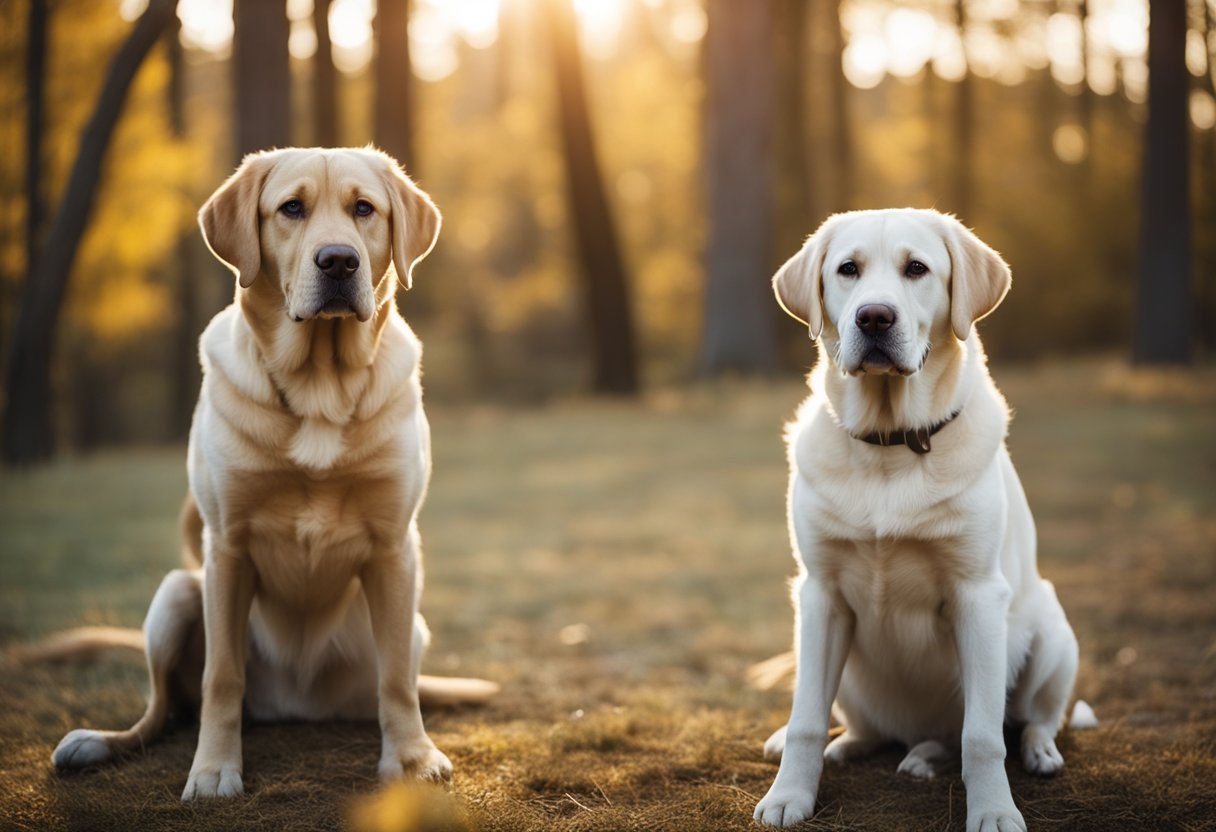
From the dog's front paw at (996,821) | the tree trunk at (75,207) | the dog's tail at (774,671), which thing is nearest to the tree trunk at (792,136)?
the tree trunk at (75,207)

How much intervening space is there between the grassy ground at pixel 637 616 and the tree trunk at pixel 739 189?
102cm

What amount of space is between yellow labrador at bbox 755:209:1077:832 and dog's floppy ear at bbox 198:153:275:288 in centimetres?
156

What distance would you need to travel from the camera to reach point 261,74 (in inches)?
311

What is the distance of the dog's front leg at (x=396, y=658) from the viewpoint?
327 centimetres

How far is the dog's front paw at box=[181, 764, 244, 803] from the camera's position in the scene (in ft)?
9.89

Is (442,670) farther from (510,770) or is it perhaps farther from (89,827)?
(89,827)

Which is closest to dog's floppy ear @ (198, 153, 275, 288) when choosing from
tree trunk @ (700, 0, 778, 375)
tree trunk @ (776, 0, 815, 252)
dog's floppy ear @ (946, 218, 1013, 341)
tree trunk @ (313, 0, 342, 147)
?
dog's floppy ear @ (946, 218, 1013, 341)

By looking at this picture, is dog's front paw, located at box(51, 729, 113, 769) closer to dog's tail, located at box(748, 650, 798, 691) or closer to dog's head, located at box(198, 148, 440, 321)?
dog's head, located at box(198, 148, 440, 321)

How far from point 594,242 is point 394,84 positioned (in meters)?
4.19

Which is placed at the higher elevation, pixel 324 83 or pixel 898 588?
pixel 324 83

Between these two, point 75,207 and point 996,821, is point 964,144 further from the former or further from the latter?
point 996,821

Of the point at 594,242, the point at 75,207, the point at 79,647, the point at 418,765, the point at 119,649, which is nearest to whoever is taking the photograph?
the point at 418,765

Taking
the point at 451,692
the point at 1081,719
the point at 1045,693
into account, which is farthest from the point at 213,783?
the point at 1081,719

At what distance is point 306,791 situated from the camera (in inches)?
122
